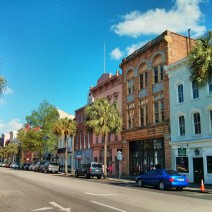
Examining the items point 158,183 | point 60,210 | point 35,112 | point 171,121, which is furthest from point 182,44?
point 35,112

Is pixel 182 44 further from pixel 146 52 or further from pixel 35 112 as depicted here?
pixel 35 112

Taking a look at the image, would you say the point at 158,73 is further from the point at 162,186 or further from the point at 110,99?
the point at 162,186

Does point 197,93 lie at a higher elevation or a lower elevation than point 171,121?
higher

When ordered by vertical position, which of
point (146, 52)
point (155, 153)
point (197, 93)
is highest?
point (146, 52)

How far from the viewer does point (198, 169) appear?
24.5 metres

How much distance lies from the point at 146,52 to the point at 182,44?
420 cm

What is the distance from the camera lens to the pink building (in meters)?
38.2

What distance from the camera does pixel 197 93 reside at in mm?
25281

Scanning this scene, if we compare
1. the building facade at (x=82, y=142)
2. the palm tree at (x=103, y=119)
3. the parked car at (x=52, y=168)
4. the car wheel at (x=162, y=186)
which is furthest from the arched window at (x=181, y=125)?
the parked car at (x=52, y=168)

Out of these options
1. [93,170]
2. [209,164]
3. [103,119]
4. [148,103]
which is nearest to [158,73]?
[148,103]

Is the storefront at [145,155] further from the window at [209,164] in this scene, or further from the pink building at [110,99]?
the window at [209,164]

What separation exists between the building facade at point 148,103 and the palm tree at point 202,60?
11.0 m

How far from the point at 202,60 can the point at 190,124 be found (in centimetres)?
935

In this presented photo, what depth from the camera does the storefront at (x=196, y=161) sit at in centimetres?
2347
